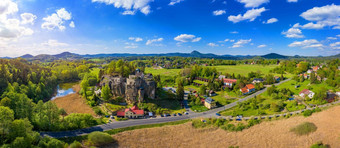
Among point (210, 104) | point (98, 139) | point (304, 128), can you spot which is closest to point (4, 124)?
point (98, 139)

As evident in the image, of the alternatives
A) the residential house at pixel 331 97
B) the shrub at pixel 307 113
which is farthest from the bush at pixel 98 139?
the residential house at pixel 331 97

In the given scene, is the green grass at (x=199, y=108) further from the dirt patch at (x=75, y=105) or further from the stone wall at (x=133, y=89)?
the dirt patch at (x=75, y=105)

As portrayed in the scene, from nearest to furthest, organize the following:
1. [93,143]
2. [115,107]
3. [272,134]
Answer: [93,143] < [272,134] < [115,107]

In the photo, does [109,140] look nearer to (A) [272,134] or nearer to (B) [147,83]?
(B) [147,83]

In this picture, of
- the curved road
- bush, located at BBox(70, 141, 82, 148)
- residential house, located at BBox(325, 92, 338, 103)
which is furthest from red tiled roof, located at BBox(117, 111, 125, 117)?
residential house, located at BBox(325, 92, 338, 103)

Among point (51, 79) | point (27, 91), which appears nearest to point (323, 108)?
point (27, 91)

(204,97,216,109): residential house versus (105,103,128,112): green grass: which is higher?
(204,97,216,109): residential house

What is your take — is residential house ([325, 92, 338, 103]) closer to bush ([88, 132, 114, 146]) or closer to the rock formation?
the rock formation
